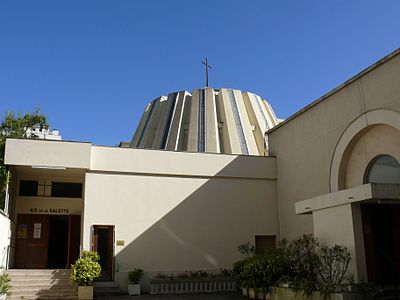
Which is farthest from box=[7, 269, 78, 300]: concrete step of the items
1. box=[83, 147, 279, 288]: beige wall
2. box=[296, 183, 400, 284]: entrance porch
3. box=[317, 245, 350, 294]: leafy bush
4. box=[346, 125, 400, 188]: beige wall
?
box=[346, 125, 400, 188]: beige wall

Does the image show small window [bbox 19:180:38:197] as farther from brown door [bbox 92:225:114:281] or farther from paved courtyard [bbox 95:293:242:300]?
paved courtyard [bbox 95:293:242:300]

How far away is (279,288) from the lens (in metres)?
11.1

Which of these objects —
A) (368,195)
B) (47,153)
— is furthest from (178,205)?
(368,195)

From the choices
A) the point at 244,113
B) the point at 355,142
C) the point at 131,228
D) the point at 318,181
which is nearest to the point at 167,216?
the point at 131,228

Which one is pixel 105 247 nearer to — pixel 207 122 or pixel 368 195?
pixel 368 195

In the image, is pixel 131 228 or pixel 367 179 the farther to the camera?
pixel 131 228

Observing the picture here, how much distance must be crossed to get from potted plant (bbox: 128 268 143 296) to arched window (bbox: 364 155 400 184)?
755cm

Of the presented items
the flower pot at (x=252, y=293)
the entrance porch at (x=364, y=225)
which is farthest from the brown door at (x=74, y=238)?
the entrance porch at (x=364, y=225)

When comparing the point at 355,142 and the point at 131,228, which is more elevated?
the point at 355,142

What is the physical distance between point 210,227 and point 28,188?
7057 mm

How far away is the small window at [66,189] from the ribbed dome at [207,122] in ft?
20.1

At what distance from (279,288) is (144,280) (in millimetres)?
5396

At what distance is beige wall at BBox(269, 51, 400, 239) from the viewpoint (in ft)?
38.3

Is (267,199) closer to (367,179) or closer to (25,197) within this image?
(367,179)
